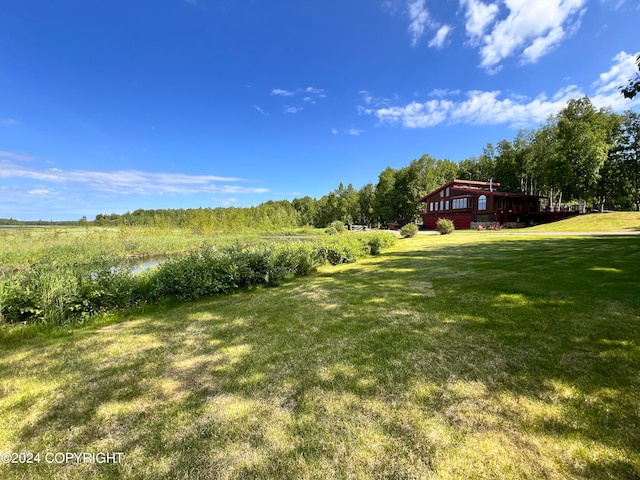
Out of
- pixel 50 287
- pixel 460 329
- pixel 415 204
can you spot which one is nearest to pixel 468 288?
pixel 460 329

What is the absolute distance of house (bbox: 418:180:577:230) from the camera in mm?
33219

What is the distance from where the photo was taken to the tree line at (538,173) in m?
30.6

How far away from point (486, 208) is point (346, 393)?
37204 millimetres

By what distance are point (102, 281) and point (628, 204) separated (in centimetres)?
6997

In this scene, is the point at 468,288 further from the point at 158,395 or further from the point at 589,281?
the point at 158,395

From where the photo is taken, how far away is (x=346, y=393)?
107 inches

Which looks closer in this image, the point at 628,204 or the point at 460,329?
the point at 460,329

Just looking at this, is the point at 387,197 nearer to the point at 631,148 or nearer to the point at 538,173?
the point at 538,173

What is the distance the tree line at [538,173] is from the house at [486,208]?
137 inches

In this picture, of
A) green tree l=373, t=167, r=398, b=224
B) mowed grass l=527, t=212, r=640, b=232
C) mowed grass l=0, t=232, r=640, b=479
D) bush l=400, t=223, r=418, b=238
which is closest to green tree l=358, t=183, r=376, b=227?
green tree l=373, t=167, r=398, b=224

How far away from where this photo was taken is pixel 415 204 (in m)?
45.6

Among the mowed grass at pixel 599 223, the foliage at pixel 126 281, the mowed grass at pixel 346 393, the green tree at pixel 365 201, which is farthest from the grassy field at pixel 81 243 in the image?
the green tree at pixel 365 201

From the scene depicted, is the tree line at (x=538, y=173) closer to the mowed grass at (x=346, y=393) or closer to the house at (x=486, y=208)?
the house at (x=486, y=208)

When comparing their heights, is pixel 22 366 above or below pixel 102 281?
below
